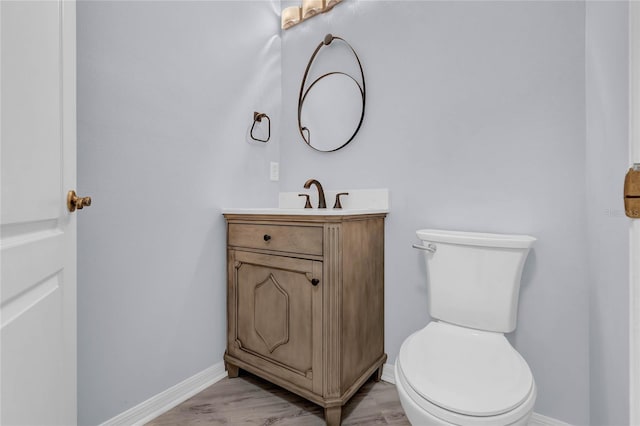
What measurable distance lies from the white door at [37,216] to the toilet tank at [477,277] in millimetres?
1257

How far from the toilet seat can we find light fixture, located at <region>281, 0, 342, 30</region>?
6.06ft

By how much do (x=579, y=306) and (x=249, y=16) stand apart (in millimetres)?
2199

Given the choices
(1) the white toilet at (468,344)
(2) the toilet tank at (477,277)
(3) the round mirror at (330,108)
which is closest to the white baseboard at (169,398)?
(1) the white toilet at (468,344)

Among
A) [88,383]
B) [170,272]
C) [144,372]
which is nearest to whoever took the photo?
[88,383]

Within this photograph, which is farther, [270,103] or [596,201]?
[270,103]

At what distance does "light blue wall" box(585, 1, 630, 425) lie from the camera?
729mm

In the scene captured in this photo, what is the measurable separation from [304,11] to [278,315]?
1.81 m

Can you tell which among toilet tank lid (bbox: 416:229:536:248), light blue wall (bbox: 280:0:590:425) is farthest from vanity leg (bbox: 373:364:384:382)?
toilet tank lid (bbox: 416:229:536:248)

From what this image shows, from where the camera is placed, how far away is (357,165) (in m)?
1.72

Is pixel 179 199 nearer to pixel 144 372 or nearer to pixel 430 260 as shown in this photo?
pixel 144 372

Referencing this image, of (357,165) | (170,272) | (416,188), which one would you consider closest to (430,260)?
(416,188)

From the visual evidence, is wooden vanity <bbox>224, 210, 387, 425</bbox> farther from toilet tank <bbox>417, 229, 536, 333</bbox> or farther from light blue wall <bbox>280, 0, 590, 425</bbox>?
toilet tank <bbox>417, 229, 536, 333</bbox>

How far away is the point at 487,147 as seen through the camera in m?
1.35

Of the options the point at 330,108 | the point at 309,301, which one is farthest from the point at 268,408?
the point at 330,108
